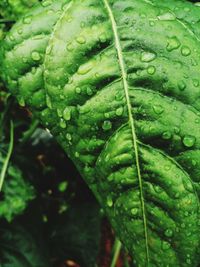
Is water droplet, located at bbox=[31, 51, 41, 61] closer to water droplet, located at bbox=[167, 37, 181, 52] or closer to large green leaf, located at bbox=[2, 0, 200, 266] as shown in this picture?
large green leaf, located at bbox=[2, 0, 200, 266]

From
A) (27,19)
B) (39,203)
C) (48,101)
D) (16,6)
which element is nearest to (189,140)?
(48,101)

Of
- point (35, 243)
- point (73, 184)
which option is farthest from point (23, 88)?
point (73, 184)

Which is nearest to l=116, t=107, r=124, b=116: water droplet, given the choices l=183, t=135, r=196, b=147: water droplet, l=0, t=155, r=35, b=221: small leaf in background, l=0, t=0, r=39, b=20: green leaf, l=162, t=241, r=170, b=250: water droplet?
l=183, t=135, r=196, b=147: water droplet

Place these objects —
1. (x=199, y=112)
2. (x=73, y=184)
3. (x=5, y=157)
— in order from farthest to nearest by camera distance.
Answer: (x=73, y=184), (x=5, y=157), (x=199, y=112)

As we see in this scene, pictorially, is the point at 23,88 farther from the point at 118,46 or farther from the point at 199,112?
the point at 199,112

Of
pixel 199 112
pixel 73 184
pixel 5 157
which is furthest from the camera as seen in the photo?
pixel 73 184

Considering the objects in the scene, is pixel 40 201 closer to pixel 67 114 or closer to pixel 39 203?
pixel 39 203

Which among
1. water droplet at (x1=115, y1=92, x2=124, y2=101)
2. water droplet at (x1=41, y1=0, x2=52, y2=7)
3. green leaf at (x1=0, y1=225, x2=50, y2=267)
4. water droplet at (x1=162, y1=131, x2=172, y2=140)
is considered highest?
water droplet at (x1=41, y1=0, x2=52, y2=7)
